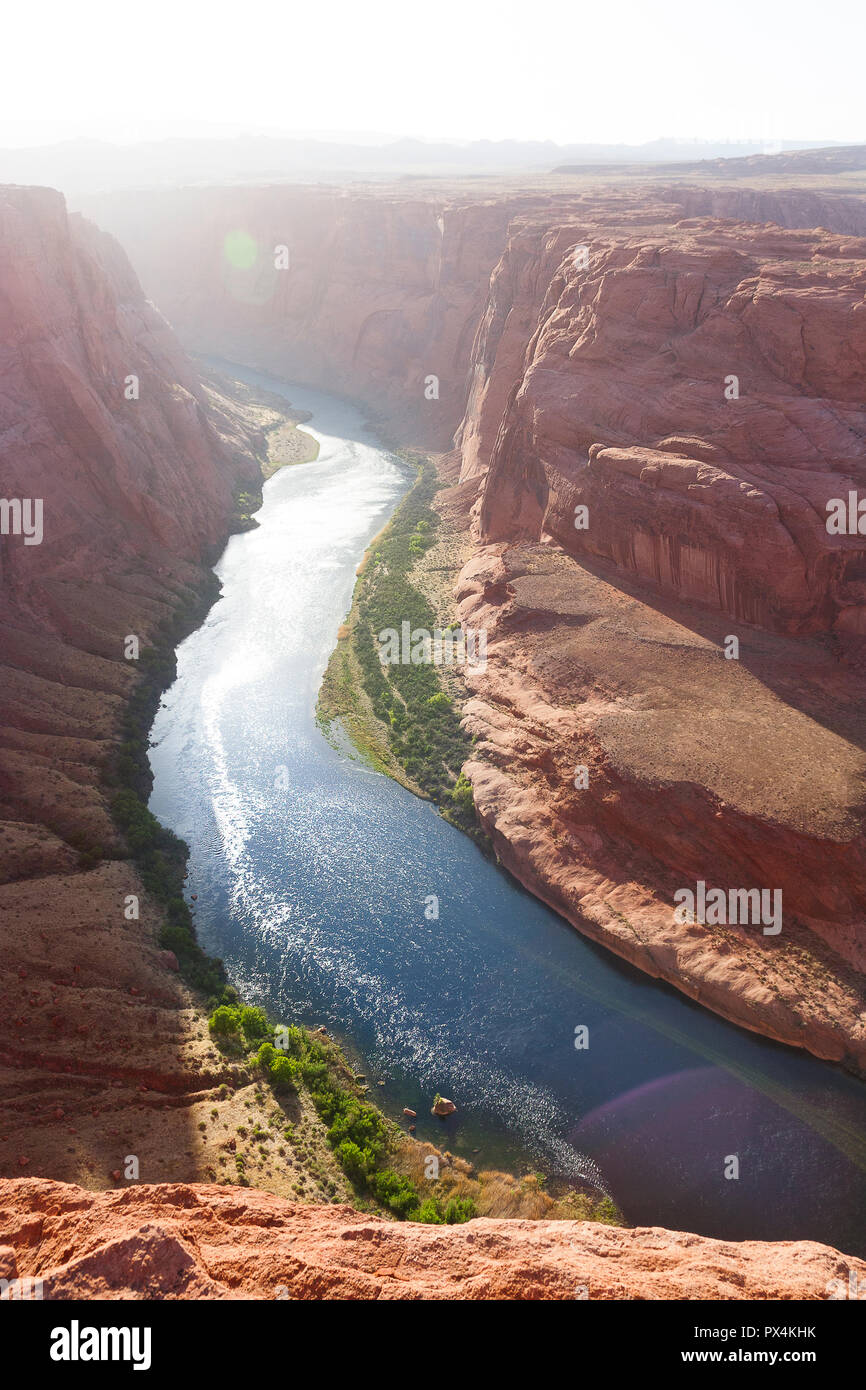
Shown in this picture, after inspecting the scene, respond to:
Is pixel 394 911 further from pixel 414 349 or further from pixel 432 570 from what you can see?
pixel 414 349

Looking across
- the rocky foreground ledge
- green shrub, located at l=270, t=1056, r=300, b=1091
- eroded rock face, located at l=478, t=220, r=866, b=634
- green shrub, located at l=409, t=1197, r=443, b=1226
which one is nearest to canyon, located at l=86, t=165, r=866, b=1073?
eroded rock face, located at l=478, t=220, r=866, b=634

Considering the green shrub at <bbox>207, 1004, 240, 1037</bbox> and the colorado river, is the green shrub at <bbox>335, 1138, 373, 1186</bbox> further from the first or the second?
the green shrub at <bbox>207, 1004, 240, 1037</bbox>

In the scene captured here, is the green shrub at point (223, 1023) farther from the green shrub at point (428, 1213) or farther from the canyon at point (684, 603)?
the canyon at point (684, 603)

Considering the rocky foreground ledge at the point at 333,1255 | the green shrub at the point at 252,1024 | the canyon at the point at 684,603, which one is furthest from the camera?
the canyon at the point at 684,603

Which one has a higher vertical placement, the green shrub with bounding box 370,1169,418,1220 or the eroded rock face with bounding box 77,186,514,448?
the eroded rock face with bounding box 77,186,514,448

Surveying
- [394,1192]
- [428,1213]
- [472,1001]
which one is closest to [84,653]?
[472,1001]

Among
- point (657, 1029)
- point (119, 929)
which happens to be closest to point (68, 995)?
point (119, 929)

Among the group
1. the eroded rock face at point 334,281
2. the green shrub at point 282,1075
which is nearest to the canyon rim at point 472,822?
the green shrub at point 282,1075

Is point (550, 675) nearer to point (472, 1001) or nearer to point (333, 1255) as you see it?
point (472, 1001)
